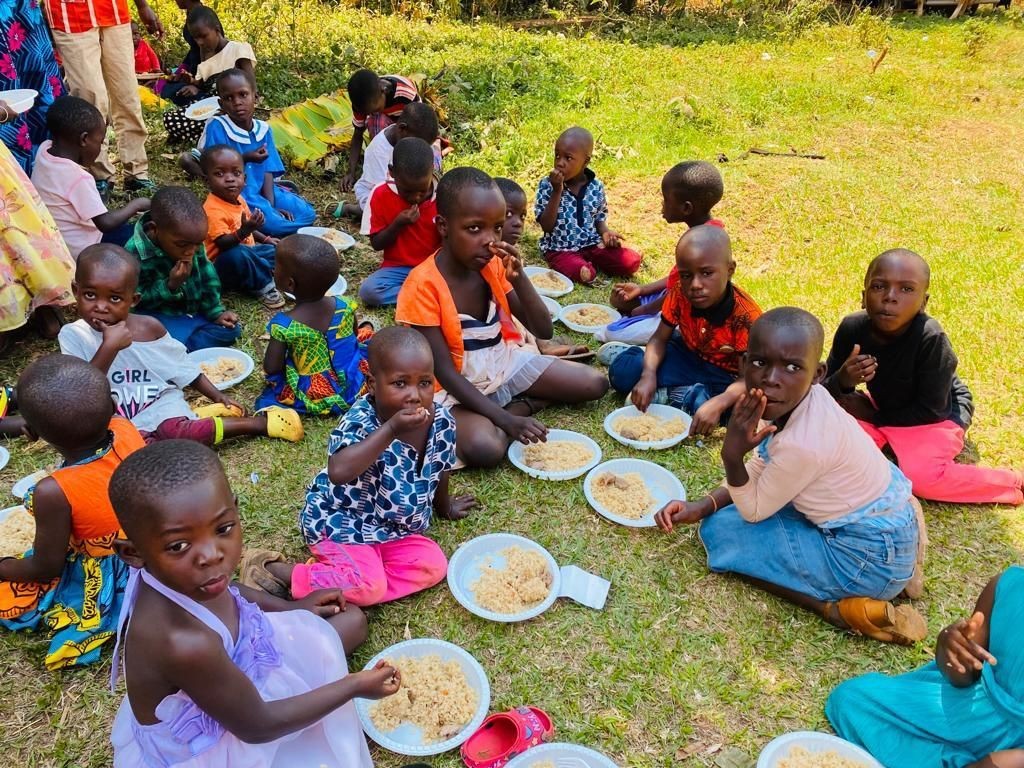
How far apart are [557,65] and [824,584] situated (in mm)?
8681

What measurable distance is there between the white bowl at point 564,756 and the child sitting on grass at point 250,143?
4258 mm

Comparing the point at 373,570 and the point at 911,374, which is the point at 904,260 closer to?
the point at 911,374

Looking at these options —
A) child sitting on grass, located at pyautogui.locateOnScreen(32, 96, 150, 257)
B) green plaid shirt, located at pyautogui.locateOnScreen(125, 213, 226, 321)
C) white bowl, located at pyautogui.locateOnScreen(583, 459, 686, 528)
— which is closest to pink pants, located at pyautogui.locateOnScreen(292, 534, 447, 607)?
white bowl, located at pyautogui.locateOnScreen(583, 459, 686, 528)

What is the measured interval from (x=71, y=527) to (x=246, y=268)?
8.86ft

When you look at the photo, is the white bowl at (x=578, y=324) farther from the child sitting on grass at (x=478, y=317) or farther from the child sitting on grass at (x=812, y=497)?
the child sitting on grass at (x=812, y=497)

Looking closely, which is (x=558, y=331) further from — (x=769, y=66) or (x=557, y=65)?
(x=769, y=66)

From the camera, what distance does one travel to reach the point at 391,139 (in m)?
5.49

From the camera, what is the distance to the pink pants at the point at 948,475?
323 centimetres

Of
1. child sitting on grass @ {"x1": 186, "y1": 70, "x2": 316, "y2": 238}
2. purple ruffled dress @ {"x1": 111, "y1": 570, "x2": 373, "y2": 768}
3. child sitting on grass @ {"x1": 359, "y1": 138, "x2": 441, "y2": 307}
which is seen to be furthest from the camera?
child sitting on grass @ {"x1": 186, "y1": 70, "x2": 316, "y2": 238}

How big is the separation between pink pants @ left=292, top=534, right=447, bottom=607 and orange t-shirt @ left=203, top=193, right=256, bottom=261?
269cm

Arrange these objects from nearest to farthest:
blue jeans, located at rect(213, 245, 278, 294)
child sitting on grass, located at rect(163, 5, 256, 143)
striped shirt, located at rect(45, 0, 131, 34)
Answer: blue jeans, located at rect(213, 245, 278, 294) → striped shirt, located at rect(45, 0, 131, 34) → child sitting on grass, located at rect(163, 5, 256, 143)

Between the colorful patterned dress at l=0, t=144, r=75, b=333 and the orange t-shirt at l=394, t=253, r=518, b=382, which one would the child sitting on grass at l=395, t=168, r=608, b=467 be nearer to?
the orange t-shirt at l=394, t=253, r=518, b=382

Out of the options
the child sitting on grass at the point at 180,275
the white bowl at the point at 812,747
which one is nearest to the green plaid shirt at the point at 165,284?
the child sitting on grass at the point at 180,275

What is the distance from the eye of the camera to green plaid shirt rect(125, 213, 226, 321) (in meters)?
3.97
